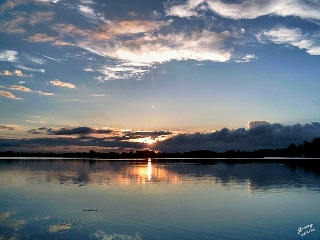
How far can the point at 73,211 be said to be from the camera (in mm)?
31969

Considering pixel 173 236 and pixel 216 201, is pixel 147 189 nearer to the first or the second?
pixel 216 201

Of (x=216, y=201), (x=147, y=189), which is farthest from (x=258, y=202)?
(x=147, y=189)

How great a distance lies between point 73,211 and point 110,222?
A: 21.9 ft

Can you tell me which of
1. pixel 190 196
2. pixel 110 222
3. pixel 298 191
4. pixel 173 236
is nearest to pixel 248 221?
pixel 173 236

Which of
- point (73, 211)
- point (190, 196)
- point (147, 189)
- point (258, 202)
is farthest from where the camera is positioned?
point (147, 189)

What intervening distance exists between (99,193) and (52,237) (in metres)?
22.9

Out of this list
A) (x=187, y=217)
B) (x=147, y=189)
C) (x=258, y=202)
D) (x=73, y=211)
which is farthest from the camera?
(x=147, y=189)

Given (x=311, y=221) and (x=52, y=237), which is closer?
(x=52, y=237)

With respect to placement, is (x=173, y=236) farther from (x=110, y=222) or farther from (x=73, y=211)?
(x=73, y=211)

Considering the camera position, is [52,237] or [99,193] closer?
[52,237]

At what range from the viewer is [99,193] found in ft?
147

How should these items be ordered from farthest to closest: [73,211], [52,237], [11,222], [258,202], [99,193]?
[99,193] → [258,202] → [73,211] → [11,222] → [52,237]

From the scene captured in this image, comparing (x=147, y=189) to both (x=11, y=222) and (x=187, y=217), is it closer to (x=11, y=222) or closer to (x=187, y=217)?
(x=187, y=217)

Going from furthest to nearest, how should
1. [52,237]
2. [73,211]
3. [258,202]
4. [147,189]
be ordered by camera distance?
[147,189] < [258,202] < [73,211] < [52,237]
